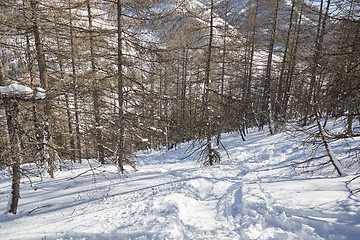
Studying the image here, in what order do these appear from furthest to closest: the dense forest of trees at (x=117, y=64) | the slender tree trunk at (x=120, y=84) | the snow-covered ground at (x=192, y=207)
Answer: the slender tree trunk at (x=120, y=84)
the dense forest of trees at (x=117, y=64)
the snow-covered ground at (x=192, y=207)

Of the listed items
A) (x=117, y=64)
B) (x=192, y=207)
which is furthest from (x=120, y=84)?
(x=192, y=207)

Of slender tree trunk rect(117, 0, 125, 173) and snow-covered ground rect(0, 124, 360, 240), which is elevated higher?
slender tree trunk rect(117, 0, 125, 173)

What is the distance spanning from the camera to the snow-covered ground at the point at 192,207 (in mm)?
4371

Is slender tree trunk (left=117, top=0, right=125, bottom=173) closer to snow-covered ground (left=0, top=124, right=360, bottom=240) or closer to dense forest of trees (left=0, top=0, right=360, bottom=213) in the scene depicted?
dense forest of trees (left=0, top=0, right=360, bottom=213)

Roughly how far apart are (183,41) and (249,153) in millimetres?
6287

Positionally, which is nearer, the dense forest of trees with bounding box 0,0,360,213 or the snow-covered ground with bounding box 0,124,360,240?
the snow-covered ground with bounding box 0,124,360,240

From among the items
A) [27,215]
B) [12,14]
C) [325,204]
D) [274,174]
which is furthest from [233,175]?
[12,14]

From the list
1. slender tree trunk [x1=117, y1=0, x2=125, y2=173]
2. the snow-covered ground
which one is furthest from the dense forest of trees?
the snow-covered ground

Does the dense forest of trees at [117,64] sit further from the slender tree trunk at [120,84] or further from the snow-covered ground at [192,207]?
the snow-covered ground at [192,207]

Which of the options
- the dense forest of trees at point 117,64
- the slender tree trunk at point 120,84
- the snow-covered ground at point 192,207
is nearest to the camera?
the snow-covered ground at point 192,207

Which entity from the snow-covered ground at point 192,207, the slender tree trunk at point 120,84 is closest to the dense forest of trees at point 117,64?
the slender tree trunk at point 120,84

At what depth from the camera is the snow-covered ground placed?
437 centimetres

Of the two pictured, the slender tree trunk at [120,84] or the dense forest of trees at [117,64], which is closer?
the dense forest of trees at [117,64]

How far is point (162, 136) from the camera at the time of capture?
8.22 metres
